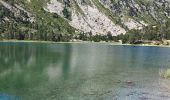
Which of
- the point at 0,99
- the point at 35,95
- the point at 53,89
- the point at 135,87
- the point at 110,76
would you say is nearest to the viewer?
the point at 0,99

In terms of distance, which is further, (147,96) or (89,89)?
(89,89)

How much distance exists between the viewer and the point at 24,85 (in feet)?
206

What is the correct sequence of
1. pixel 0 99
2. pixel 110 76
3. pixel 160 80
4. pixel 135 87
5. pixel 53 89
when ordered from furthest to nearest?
1. pixel 110 76
2. pixel 160 80
3. pixel 135 87
4. pixel 53 89
5. pixel 0 99

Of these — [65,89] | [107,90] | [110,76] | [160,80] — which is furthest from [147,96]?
[110,76]

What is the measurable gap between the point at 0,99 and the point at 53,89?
11435 millimetres

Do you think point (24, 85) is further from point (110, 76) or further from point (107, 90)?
point (110, 76)

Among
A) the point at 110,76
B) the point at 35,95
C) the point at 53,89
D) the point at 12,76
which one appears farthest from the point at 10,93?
the point at 110,76

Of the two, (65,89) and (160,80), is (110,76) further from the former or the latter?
(65,89)

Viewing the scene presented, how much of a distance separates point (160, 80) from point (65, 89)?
2310cm

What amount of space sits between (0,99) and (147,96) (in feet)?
71.5

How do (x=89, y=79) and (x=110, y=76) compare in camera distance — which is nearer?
(x=89, y=79)

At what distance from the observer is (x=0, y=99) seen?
49.4m

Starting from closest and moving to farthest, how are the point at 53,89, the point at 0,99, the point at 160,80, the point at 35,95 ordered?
the point at 0,99
the point at 35,95
the point at 53,89
the point at 160,80

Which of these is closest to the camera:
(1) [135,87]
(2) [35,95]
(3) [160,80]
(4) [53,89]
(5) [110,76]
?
(2) [35,95]
